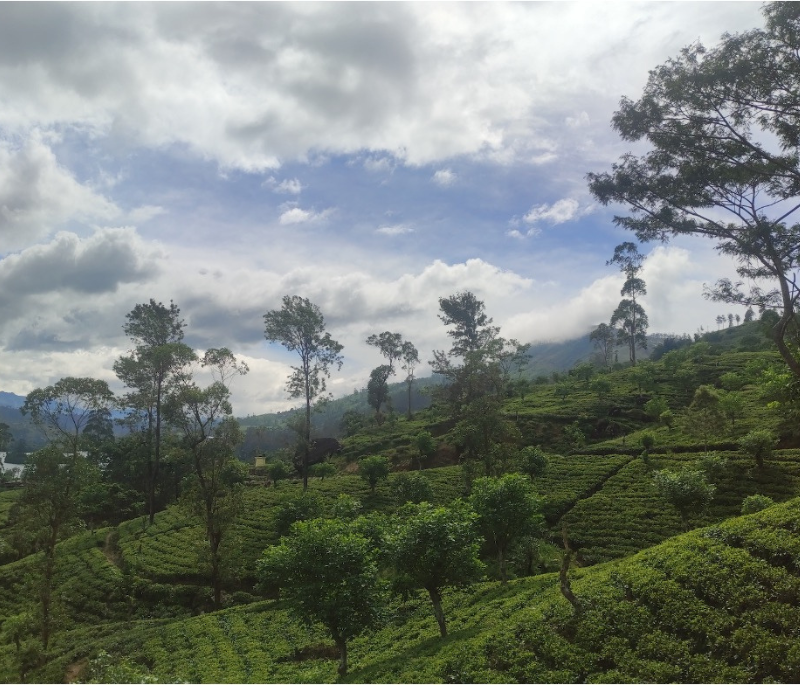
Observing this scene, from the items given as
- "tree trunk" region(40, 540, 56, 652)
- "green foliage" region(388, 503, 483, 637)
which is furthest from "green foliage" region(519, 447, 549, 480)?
"tree trunk" region(40, 540, 56, 652)

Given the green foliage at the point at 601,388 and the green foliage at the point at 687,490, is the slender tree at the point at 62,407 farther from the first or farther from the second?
the green foliage at the point at 601,388

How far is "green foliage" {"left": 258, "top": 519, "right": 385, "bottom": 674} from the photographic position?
1609cm

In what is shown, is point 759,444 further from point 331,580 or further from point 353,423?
point 353,423

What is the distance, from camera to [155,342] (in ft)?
155

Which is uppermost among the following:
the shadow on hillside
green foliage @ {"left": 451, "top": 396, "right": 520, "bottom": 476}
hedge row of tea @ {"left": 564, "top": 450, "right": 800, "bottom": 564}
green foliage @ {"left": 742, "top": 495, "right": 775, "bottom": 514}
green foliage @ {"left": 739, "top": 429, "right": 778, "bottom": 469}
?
green foliage @ {"left": 451, "top": 396, "right": 520, "bottom": 476}

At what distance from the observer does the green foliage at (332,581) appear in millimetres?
16094

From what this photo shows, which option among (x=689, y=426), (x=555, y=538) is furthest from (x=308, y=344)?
(x=689, y=426)

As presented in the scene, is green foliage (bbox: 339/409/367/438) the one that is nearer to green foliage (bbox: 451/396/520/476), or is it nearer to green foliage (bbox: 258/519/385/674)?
green foliage (bbox: 451/396/520/476)

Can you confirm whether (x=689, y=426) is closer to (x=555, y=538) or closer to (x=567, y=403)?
(x=555, y=538)

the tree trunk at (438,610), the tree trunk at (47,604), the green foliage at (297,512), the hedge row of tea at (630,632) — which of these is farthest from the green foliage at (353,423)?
the tree trunk at (438,610)

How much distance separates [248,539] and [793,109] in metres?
42.7

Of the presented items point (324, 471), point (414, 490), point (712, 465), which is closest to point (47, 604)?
point (414, 490)

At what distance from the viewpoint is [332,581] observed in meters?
16.4

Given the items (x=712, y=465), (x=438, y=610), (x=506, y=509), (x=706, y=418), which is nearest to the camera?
(x=438, y=610)
